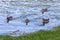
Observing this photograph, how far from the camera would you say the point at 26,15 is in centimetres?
1177

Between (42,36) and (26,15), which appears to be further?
(26,15)

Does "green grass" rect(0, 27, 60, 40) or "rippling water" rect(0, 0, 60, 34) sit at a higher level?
"green grass" rect(0, 27, 60, 40)

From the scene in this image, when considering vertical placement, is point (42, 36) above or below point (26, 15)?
above

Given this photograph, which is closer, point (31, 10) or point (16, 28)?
point (16, 28)

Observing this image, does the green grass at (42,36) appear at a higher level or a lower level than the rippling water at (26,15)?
higher

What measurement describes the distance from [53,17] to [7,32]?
3.21 m

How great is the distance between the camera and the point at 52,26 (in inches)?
389

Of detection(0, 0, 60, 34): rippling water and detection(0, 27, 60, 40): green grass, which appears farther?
detection(0, 0, 60, 34): rippling water

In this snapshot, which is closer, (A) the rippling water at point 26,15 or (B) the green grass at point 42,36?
(B) the green grass at point 42,36

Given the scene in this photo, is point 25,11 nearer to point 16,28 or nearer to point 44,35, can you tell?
point 16,28

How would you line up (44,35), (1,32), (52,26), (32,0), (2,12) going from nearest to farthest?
1. (44,35)
2. (1,32)
3. (52,26)
4. (2,12)
5. (32,0)

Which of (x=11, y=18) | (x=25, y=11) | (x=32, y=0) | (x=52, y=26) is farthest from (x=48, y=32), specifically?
(x=32, y=0)

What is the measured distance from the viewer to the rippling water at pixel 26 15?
9.80m

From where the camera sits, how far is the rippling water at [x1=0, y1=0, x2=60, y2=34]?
980cm
